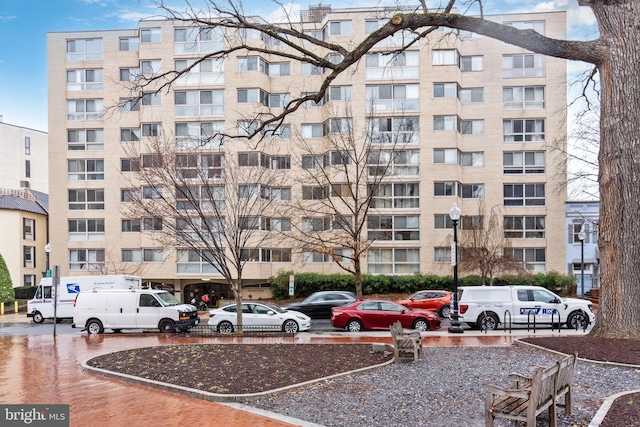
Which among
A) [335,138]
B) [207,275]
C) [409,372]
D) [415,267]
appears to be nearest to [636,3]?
[409,372]

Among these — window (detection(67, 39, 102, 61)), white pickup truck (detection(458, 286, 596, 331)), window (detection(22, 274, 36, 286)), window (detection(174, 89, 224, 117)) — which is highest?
window (detection(67, 39, 102, 61))

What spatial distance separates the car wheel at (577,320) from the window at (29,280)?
141 ft

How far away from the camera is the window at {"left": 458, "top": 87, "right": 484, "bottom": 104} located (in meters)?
40.4

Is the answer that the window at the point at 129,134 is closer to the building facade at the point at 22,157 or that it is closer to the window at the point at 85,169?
the window at the point at 85,169

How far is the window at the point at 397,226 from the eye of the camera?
129ft

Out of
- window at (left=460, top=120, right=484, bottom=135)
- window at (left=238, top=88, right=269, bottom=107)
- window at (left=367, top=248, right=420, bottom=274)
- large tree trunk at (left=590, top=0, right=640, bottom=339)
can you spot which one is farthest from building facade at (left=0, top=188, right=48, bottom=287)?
large tree trunk at (left=590, top=0, right=640, bottom=339)

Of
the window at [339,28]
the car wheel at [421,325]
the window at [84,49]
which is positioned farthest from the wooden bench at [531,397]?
the window at [84,49]

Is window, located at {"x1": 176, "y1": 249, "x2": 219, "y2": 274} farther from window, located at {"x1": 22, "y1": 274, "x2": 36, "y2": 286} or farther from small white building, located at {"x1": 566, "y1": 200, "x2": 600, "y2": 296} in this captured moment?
small white building, located at {"x1": 566, "y1": 200, "x2": 600, "y2": 296}

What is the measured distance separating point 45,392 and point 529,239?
35075 millimetres

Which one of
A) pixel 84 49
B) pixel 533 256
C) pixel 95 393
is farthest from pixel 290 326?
pixel 84 49

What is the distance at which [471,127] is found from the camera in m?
40.5

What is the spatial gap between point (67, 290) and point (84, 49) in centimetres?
2190

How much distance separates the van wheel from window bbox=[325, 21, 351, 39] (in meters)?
25.6

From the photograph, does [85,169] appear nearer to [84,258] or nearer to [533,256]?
[84,258]
